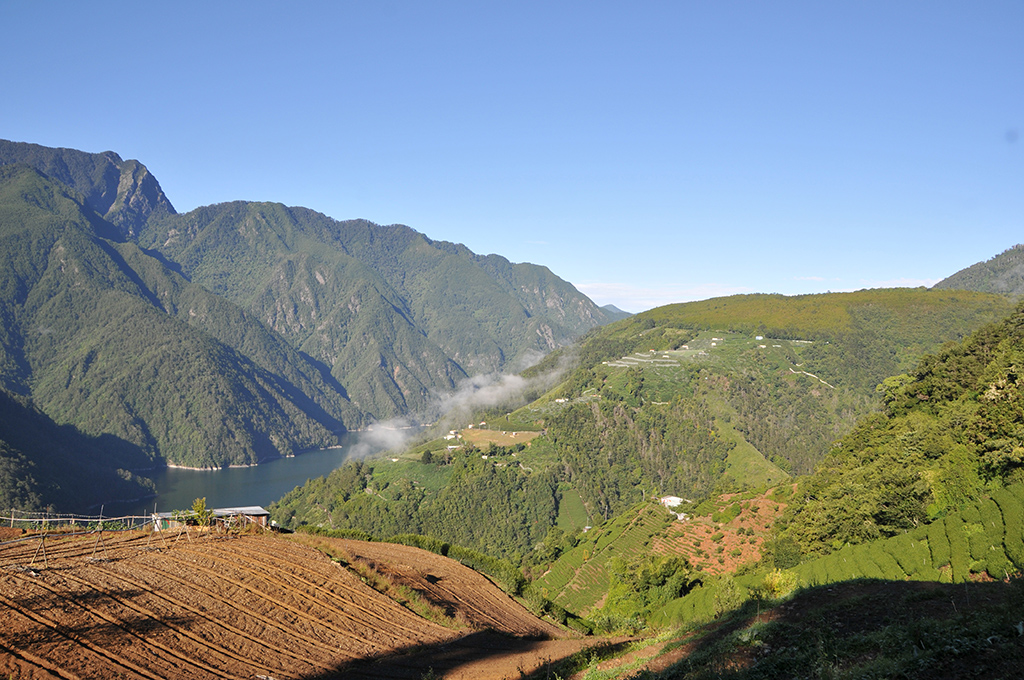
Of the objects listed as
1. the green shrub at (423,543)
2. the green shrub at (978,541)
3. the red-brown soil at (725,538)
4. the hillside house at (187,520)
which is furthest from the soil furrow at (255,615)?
the red-brown soil at (725,538)

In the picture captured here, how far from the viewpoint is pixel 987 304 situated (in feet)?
586

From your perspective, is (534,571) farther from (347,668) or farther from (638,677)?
(638,677)

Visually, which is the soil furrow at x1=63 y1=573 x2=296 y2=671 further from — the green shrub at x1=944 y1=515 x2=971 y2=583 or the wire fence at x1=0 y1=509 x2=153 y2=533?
the green shrub at x1=944 y1=515 x2=971 y2=583

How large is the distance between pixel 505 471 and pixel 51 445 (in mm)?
132738

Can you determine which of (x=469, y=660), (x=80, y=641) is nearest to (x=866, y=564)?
(x=469, y=660)

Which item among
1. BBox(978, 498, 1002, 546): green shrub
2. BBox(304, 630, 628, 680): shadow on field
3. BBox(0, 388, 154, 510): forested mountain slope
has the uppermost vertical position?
BBox(978, 498, 1002, 546): green shrub

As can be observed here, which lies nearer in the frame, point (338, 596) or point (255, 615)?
point (255, 615)

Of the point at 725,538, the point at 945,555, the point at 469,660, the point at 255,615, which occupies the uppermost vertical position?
the point at 945,555

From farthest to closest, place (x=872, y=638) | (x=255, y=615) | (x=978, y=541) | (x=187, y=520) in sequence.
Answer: (x=187, y=520), (x=978, y=541), (x=255, y=615), (x=872, y=638)

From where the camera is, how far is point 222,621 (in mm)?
19641

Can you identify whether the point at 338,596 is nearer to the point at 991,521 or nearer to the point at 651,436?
the point at 991,521

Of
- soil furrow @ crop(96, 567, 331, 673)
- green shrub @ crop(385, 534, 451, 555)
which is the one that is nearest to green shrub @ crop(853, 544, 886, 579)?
soil furrow @ crop(96, 567, 331, 673)

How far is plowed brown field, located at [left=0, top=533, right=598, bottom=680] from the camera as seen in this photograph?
16531 mm

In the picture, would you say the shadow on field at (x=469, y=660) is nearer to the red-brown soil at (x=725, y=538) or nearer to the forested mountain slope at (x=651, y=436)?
the red-brown soil at (x=725, y=538)
